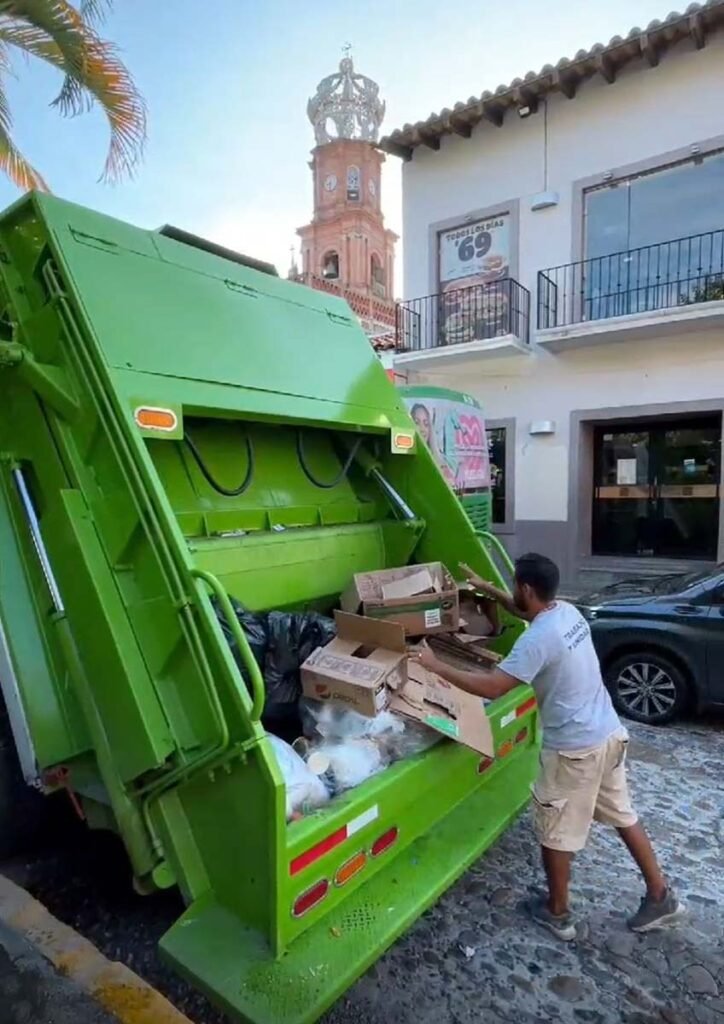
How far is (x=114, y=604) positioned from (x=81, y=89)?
609 cm

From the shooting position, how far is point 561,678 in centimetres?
246

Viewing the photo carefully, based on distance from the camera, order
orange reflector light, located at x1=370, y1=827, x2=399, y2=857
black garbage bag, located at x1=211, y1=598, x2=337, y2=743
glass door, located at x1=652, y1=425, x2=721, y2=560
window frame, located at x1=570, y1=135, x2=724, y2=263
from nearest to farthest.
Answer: orange reflector light, located at x1=370, y1=827, x2=399, y2=857 → black garbage bag, located at x1=211, y1=598, x2=337, y2=743 → window frame, located at x1=570, y1=135, x2=724, y2=263 → glass door, located at x1=652, y1=425, x2=721, y2=560

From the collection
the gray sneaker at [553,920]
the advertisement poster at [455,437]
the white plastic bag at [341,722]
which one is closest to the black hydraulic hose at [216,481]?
the white plastic bag at [341,722]

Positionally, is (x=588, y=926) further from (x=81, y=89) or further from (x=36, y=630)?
(x=81, y=89)

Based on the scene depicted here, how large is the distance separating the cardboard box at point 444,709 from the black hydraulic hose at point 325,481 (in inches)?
51.1

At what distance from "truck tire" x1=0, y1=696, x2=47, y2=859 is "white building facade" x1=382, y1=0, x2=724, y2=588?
8838mm

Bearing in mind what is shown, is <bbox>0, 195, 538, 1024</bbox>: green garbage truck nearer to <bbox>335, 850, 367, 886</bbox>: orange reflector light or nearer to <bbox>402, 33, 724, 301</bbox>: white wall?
<bbox>335, 850, 367, 886</bbox>: orange reflector light

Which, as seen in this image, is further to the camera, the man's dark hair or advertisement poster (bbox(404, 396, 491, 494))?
advertisement poster (bbox(404, 396, 491, 494))

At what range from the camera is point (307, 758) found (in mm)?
2287

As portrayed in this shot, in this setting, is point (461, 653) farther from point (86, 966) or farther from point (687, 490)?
point (687, 490)

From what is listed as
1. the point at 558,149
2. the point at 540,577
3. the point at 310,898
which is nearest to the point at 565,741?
the point at 540,577

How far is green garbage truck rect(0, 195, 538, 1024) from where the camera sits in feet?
6.07

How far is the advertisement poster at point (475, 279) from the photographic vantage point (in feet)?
36.0

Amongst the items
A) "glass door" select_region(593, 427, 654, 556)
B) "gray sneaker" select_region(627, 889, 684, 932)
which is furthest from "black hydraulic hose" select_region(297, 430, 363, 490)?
"glass door" select_region(593, 427, 654, 556)
